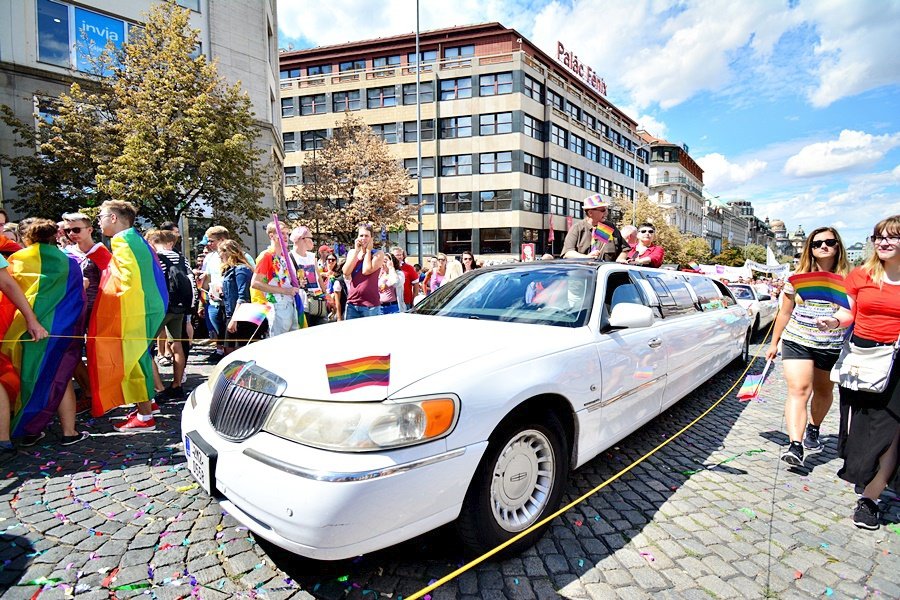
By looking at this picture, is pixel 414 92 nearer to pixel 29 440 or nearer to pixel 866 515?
pixel 29 440

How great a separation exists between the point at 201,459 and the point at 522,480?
1.65 meters

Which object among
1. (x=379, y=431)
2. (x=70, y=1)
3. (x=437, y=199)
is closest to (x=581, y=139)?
(x=437, y=199)

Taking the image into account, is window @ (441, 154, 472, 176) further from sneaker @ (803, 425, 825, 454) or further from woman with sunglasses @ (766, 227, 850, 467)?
sneaker @ (803, 425, 825, 454)

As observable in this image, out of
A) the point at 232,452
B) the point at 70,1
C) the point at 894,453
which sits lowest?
the point at 894,453

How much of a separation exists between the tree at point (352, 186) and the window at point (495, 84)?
14459 mm

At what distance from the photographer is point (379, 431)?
1.87 m

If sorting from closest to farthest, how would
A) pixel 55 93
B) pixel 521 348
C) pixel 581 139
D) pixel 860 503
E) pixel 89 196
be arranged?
pixel 521 348, pixel 860 503, pixel 89 196, pixel 55 93, pixel 581 139

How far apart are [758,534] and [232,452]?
2980mm

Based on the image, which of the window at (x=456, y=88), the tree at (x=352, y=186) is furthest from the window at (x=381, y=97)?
the tree at (x=352, y=186)

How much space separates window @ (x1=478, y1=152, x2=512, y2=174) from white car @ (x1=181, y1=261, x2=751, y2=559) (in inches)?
1346

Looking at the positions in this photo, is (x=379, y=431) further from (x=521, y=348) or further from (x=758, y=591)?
(x=758, y=591)

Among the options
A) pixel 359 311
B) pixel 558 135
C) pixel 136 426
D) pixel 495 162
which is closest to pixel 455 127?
pixel 495 162

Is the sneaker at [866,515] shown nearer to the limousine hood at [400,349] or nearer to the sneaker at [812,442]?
the sneaker at [812,442]

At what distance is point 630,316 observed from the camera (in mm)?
2930
